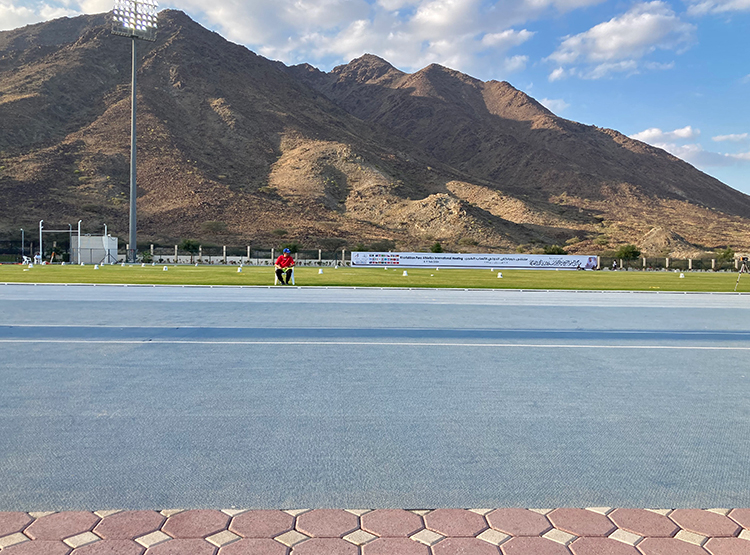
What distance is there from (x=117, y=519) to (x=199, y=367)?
405cm

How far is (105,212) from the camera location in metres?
77.2

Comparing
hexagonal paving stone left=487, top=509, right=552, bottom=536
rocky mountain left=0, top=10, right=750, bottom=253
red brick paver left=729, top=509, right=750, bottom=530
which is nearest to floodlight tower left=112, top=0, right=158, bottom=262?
rocky mountain left=0, top=10, right=750, bottom=253

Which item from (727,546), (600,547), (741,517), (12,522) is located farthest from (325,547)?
(741,517)

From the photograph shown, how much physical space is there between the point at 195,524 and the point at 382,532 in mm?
1015

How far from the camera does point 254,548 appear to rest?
3.01m

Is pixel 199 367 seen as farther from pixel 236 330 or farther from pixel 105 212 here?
pixel 105 212

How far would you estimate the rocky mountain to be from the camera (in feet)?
261

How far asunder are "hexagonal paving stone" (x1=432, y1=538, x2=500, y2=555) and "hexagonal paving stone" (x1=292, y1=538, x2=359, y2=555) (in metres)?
0.43

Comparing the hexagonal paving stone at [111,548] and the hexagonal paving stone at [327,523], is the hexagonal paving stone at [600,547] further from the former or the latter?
the hexagonal paving stone at [111,548]

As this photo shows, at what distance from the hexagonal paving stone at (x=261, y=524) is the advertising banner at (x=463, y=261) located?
153ft

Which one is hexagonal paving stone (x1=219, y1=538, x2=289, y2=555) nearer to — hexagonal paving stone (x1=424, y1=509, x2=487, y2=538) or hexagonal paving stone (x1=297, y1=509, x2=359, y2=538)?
hexagonal paving stone (x1=297, y1=509, x2=359, y2=538)

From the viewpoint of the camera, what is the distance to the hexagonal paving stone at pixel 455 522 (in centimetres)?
319

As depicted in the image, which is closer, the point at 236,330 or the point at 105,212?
the point at 236,330

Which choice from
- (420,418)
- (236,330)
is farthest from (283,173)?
(420,418)
